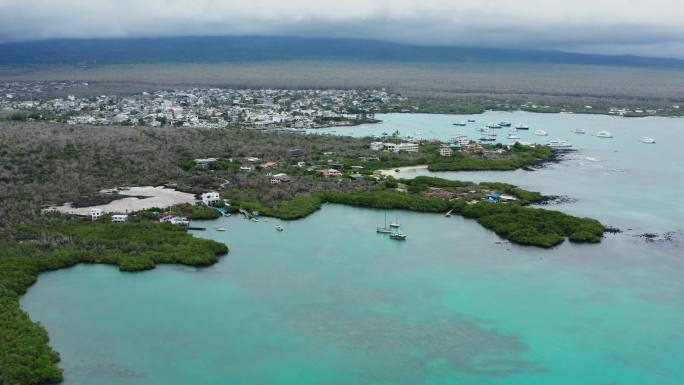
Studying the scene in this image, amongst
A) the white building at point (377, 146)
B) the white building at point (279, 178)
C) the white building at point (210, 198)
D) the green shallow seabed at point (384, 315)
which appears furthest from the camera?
the white building at point (377, 146)

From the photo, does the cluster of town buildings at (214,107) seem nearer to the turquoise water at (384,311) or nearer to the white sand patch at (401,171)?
the white sand patch at (401,171)

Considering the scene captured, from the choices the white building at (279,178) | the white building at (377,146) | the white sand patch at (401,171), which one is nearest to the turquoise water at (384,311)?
the white building at (279,178)

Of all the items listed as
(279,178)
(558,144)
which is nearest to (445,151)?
(558,144)

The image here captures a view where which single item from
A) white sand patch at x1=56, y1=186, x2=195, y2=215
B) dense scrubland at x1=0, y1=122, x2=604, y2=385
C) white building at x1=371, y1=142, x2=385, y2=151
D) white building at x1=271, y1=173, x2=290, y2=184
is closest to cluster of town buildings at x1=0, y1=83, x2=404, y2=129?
dense scrubland at x1=0, y1=122, x2=604, y2=385

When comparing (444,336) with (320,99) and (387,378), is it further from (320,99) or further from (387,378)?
(320,99)

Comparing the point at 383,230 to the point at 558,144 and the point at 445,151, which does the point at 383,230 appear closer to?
the point at 445,151

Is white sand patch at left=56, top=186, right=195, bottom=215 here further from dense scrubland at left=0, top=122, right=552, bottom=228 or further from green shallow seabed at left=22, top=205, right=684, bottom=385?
green shallow seabed at left=22, top=205, right=684, bottom=385

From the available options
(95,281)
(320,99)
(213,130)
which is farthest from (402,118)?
(95,281)
